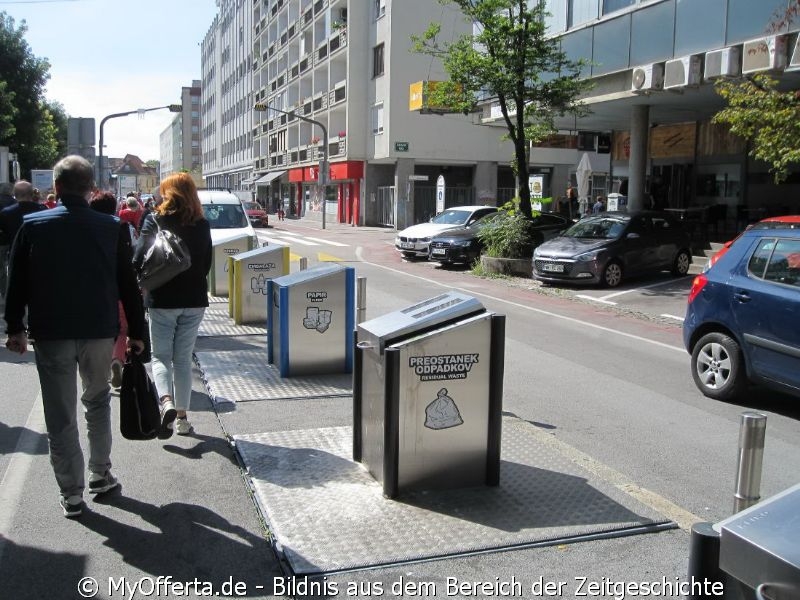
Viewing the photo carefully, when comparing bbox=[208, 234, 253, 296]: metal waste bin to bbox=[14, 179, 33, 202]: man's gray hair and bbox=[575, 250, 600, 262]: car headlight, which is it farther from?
bbox=[575, 250, 600, 262]: car headlight

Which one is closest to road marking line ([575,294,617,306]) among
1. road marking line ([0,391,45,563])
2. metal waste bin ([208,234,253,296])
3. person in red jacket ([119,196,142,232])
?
metal waste bin ([208,234,253,296])

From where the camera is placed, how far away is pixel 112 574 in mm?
3609

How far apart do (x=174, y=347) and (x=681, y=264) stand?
15.2 meters

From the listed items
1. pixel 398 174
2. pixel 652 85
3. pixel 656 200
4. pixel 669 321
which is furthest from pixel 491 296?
pixel 398 174

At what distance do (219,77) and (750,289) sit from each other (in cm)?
10280

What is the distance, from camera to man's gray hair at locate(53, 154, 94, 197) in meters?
4.18

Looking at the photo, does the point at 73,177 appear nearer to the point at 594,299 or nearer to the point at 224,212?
the point at 594,299

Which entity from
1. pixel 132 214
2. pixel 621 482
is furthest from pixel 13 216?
pixel 621 482

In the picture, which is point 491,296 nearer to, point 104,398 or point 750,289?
point 750,289

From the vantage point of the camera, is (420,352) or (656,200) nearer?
(420,352)

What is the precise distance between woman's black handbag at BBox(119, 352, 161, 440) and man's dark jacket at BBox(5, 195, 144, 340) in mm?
316

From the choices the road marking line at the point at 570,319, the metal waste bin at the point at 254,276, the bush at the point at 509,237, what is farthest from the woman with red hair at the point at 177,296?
the bush at the point at 509,237

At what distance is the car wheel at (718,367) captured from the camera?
704 centimetres

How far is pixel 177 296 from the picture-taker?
541cm
